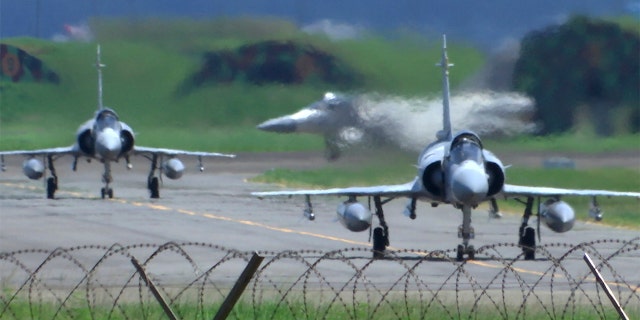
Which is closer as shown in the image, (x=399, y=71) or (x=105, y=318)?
(x=105, y=318)

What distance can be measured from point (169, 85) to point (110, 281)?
1740 centimetres

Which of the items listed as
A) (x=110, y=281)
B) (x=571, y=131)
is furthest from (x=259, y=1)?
(x=110, y=281)

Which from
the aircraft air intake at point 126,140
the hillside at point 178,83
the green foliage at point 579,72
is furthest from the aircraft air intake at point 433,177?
the aircraft air intake at point 126,140

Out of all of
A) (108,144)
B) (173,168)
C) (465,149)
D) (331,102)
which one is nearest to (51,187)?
(108,144)

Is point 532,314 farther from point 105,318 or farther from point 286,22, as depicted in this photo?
point 286,22

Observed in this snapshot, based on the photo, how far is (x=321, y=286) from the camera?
51.0 ft

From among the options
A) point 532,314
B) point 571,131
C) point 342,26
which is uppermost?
point 342,26

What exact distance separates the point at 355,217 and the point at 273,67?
12421mm

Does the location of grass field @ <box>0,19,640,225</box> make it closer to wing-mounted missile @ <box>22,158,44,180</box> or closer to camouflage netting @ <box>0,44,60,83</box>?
camouflage netting @ <box>0,44,60,83</box>

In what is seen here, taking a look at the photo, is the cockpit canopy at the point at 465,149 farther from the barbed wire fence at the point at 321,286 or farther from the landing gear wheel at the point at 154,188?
the landing gear wheel at the point at 154,188

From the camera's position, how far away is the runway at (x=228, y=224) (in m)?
23.9

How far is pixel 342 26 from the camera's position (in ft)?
105

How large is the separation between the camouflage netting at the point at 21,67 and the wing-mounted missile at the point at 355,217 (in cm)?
1817

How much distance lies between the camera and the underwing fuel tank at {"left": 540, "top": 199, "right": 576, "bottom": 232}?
21516mm
